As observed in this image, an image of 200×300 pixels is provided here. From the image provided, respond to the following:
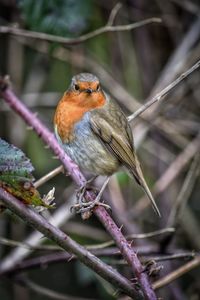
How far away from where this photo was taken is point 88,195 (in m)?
2.58

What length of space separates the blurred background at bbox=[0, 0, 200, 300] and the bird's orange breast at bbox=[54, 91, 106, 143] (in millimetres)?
764

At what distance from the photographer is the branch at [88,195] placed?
5.56 feet

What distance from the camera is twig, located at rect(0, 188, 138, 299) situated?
1413mm

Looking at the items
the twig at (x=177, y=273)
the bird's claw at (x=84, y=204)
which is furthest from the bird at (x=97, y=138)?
the twig at (x=177, y=273)

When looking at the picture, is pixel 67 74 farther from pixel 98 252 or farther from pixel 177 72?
pixel 98 252

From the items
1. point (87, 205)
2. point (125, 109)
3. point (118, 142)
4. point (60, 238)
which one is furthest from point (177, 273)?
point (125, 109)

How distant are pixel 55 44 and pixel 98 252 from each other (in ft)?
3.99

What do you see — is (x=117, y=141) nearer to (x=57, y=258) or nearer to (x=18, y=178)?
(x=57, y=258)

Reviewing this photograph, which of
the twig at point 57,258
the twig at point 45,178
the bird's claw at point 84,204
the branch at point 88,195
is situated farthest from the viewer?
the twig at point 57,258

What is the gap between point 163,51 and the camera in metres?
4.75

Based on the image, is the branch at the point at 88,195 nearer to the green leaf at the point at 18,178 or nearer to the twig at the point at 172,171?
the green leaf at the point at 18,178

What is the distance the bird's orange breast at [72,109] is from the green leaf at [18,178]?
144 cm

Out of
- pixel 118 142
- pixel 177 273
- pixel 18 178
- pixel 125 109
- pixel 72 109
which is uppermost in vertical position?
pixel 18 178

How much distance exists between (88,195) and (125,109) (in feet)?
6.23
